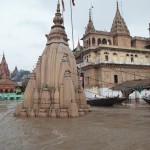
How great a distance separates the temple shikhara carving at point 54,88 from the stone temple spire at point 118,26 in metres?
34.8

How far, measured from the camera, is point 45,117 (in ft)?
45.3

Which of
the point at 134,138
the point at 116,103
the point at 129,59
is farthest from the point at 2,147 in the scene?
the point at 129,59

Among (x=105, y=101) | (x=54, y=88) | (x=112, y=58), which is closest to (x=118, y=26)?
(x=112, y=58)

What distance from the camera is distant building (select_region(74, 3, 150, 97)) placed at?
43.9 m

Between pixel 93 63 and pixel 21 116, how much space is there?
Result: 30.0 metres

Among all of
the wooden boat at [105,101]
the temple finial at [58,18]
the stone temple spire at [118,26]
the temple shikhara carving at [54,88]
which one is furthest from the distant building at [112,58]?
the temple shikhara carving at [54,88]

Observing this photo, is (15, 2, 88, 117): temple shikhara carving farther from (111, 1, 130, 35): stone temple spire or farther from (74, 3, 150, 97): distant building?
(111, 1, 130, 35): stone temple spire

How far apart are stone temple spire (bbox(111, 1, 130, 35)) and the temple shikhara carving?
34.8 metres

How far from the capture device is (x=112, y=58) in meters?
45.1

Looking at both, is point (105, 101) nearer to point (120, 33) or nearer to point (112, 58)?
point (112, 58)

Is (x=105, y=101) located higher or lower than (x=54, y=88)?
lower

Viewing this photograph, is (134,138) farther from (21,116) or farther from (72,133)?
(21,116)

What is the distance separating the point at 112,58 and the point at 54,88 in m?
31.6

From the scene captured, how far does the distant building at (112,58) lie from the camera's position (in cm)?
4391
